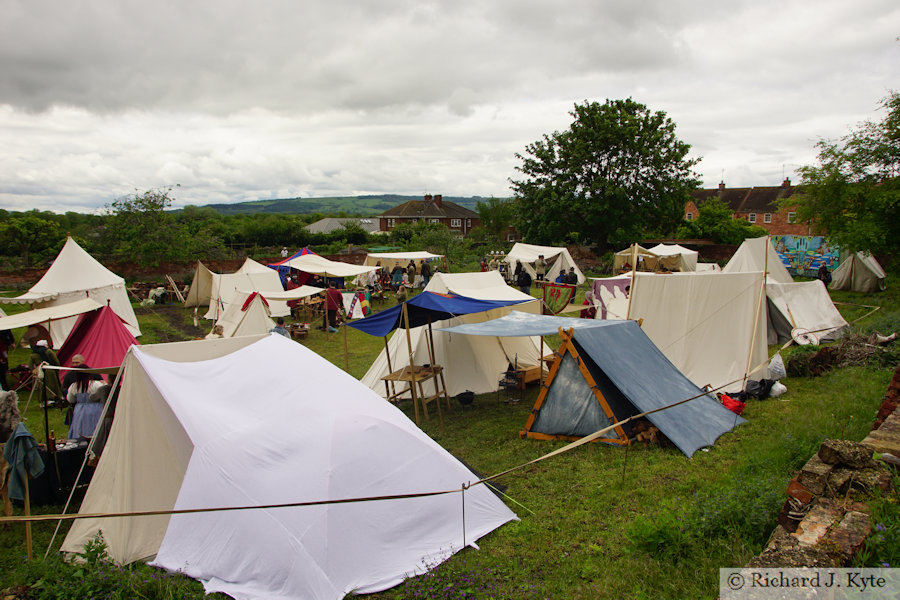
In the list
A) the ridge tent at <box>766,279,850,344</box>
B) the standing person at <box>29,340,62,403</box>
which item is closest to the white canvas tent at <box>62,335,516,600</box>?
the standing person at <box>29,340,62,403</box>

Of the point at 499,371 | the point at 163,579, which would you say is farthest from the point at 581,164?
the point at 163,579

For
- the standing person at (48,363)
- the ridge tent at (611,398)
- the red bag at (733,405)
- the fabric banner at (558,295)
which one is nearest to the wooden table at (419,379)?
the ridge tent at (611,398)

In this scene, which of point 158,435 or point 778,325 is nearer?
point 158,435

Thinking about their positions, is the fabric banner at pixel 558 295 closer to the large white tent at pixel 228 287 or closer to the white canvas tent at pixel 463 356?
the white canvas tent at pixel 463 356

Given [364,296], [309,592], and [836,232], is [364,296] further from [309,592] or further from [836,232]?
[836,232]

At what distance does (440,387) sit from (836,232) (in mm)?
16633

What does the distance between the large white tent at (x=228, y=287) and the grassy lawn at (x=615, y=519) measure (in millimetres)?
9699

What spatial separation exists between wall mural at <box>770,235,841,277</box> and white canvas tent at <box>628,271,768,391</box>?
22366 mm

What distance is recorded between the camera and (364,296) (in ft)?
59.4

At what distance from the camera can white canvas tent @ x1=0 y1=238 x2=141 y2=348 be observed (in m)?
14.2

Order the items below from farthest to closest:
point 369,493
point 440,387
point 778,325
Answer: point 778,325, point 440,387, point 369,493

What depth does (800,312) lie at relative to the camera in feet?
42.3

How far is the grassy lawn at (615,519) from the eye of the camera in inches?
151

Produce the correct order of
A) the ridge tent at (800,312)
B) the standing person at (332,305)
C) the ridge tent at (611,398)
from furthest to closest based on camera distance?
the standing person at (332,305), the ridge tent at (800,312), the ridge tent at (611,398)
